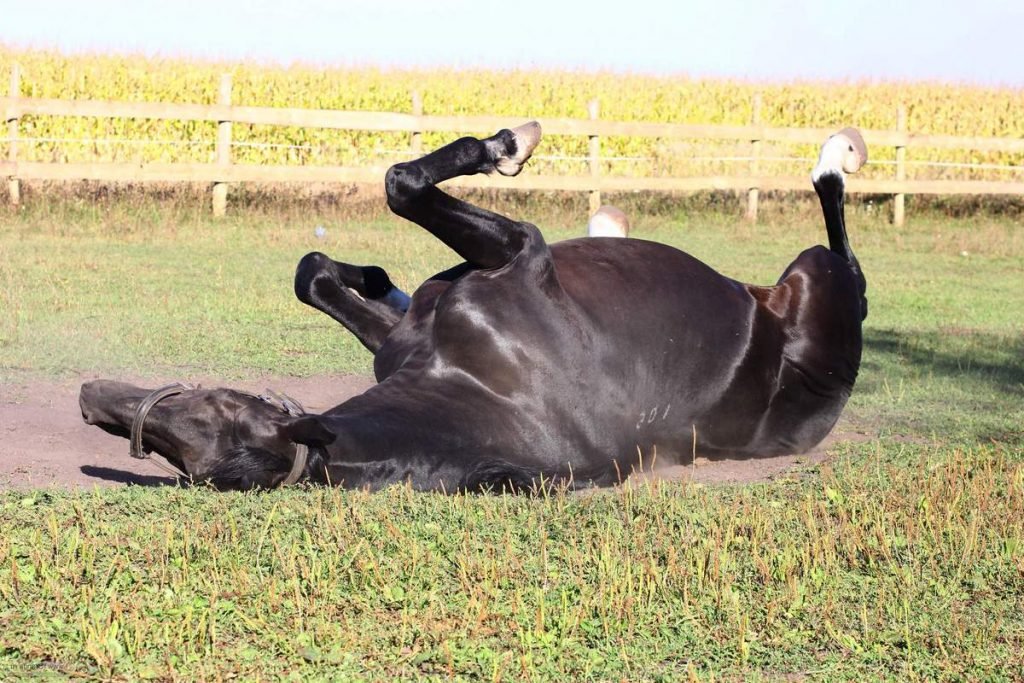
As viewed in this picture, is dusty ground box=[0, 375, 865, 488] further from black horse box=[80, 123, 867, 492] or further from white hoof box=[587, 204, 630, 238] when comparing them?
white hoof box=[587, 204, 630, 238]

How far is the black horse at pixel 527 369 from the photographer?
399 cm

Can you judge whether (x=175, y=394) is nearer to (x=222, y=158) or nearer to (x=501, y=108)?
(x=222, y=158)

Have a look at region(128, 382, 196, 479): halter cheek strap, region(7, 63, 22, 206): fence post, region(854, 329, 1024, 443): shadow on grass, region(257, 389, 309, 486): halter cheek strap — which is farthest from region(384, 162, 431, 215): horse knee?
region(7, 63, 22, 206): fence post

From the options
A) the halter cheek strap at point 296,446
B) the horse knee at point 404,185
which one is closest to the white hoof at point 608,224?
the horse knee at point 404,185

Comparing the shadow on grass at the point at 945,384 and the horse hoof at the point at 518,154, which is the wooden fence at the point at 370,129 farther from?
the horse hoof at the point at 518,154

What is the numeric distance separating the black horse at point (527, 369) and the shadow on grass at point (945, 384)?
2.66ft

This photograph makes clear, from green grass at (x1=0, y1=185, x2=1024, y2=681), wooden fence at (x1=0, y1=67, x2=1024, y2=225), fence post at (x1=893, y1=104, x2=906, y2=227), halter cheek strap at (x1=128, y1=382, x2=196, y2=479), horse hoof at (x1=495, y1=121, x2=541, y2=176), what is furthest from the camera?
fence post at (x1=893, y1=104, x2=906, y2=227)

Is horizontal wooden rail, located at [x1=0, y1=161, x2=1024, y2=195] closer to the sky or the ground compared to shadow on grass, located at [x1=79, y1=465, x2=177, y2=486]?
closer to the sky

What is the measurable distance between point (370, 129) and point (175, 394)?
1421 cm

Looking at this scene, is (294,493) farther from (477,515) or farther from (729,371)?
(729,371)

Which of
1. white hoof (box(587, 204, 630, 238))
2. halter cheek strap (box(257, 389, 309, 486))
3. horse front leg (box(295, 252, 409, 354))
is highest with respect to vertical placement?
white hoof (box(587, 204, 630, 238))

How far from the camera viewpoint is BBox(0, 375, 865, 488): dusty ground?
515 centimetres

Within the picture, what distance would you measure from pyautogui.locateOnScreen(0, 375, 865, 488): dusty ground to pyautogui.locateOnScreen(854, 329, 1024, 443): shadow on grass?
0.46m

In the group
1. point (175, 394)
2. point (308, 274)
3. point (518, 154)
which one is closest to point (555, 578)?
point (175, 394)
